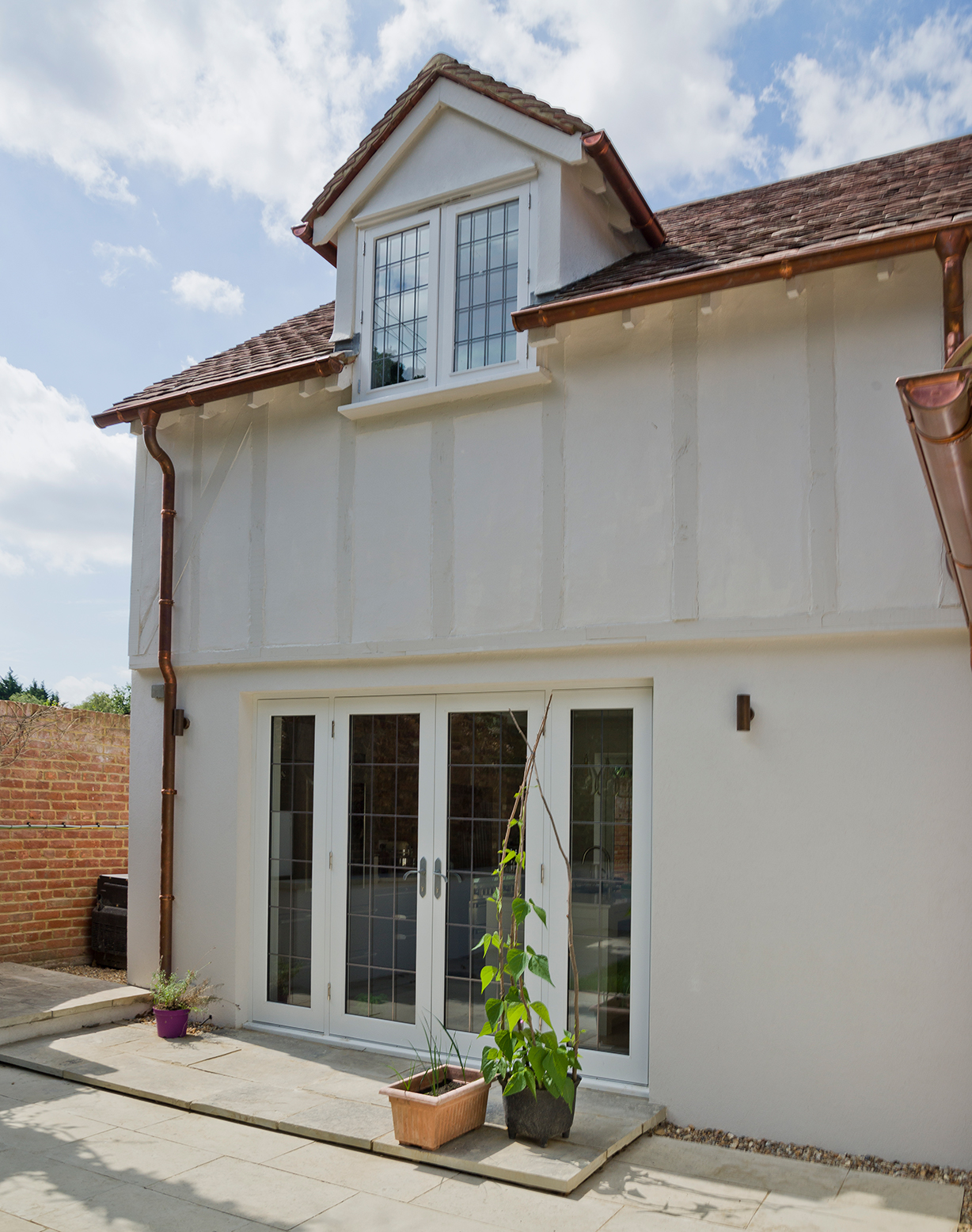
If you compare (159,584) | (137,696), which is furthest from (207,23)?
(137,696)

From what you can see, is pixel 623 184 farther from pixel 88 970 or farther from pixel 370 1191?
pixel 88 970

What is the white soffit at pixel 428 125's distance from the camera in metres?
6.26

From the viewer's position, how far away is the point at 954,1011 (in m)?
4.67

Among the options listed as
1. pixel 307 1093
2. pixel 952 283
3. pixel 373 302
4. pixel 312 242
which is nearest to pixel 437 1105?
pixel 307 1093

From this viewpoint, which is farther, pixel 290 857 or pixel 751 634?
pixel 290 857

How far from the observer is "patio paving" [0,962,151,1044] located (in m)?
6.77

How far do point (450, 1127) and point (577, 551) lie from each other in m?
3.32

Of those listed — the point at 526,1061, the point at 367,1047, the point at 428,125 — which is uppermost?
the point at 428,125

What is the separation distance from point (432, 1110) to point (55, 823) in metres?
6.27

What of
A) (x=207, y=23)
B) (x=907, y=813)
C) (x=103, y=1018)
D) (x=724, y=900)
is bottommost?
(x=103, y=1018)

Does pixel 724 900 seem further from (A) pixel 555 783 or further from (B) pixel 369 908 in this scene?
(B) pixel 369 908

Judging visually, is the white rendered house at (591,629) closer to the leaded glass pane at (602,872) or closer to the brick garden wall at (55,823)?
the leaded glass pane at (602,872)

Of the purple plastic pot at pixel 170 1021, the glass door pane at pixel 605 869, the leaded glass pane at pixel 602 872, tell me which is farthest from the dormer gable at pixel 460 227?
the purple plastic pot at pixel 170 1021

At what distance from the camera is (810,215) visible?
19.7 ft
